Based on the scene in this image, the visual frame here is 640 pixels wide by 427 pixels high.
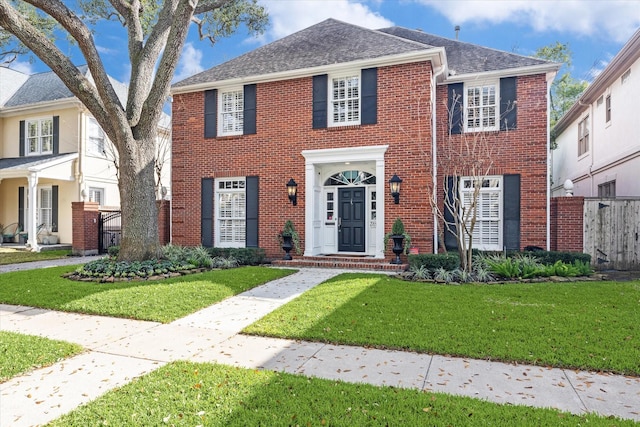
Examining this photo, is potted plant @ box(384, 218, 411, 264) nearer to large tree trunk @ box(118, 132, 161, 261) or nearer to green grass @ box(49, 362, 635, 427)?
large tree trunk @ box(118, 132, 161, 261)

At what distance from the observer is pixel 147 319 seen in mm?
5742

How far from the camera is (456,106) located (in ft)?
37.9

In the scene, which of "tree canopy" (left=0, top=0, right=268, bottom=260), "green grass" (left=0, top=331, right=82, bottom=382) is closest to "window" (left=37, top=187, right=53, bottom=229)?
"tree canopy" (left=0, top=0, right=268, bottom=260)

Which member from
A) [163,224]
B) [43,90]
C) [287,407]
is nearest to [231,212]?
[163,224]

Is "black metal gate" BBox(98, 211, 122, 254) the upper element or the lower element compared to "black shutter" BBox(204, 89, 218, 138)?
lower

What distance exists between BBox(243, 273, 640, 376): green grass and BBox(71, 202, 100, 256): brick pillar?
10613 mm

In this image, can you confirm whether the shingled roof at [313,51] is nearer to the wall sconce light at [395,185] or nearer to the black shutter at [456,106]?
the black shutter at [456,106]

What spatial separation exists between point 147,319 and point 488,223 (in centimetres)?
904

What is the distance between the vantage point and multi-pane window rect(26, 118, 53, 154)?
667 inches

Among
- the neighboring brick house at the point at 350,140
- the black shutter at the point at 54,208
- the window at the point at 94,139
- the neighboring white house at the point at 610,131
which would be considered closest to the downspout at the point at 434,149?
the neighboring brick house at the point at 350,140

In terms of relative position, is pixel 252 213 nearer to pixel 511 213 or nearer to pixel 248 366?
pixel 511 213

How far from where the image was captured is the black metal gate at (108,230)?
1482cm

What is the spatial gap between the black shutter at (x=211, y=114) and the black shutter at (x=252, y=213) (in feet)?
6.69

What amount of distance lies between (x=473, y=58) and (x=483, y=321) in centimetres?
968
